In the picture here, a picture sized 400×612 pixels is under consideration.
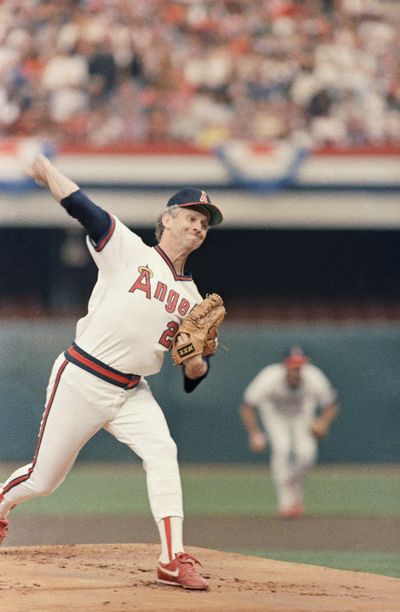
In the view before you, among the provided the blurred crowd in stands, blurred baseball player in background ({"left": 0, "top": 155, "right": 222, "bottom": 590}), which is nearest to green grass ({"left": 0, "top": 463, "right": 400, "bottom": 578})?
the blurred crowd in stands

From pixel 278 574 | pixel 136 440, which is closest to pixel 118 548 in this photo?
pixel 278 574

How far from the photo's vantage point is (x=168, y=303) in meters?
4.20

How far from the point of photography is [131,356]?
418cm

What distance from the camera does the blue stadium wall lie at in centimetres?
1025

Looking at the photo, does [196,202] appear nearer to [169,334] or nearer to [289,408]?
[169,334]

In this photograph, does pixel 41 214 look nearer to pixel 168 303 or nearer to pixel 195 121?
pixel 195 121

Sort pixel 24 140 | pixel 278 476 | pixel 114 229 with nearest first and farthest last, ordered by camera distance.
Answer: pixel 114 229, pixel 278 476, pixel 24 140

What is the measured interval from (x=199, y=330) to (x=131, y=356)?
0.91 feet

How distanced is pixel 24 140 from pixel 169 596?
315 inches

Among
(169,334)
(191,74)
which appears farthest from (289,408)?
(191,74)

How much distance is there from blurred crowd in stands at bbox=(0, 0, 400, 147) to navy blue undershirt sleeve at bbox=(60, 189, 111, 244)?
7.55 meters

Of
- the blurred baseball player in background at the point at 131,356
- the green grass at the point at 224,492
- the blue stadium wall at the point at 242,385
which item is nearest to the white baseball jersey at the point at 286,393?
the green grass at the point at 224,492

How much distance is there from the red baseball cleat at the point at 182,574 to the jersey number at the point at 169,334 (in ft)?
2.58

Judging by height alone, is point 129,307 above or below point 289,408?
below
